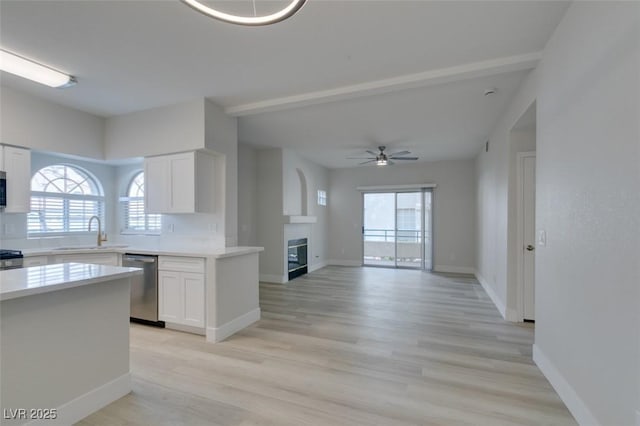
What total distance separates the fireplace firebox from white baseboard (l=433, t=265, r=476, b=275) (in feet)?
10.9

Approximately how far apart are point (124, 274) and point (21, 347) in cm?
61

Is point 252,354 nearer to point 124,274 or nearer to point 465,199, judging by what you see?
point 124,274

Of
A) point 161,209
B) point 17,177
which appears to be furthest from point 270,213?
point 17,177

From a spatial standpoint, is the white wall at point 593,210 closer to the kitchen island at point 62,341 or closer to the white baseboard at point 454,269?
the kitchen island at point 62,341

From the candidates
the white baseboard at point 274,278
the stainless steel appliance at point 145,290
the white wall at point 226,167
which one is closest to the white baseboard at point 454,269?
the white baseboard at point 274,278

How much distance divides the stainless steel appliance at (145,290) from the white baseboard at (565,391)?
12.9 feet

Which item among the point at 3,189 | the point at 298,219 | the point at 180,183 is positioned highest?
the point at 180,183

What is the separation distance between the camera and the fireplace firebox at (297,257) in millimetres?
6273

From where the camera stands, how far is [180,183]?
368 cm

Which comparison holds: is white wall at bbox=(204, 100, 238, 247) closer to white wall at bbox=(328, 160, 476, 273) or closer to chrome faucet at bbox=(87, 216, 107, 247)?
chrome faucet at bbox=(87, 216, 107, 247)

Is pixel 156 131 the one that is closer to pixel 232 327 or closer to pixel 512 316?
pixel 232 327

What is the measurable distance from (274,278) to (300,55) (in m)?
4.45

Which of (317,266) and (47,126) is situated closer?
(47,126)

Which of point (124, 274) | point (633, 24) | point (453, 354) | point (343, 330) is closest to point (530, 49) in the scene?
point (633, 24)
